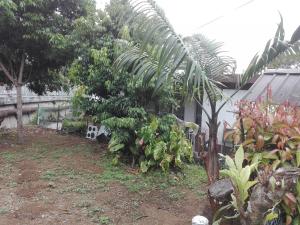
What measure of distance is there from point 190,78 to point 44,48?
18.5 feet

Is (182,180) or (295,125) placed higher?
(295,125)

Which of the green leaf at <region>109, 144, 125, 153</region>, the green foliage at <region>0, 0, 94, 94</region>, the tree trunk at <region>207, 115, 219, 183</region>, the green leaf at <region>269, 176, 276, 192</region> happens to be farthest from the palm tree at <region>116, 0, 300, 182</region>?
the green foliage at <region>0, 0, 94, 94</region>

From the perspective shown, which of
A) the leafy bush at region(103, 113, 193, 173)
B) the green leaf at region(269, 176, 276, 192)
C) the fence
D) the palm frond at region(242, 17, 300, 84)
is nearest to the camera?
the green leaf at region(269, 176, 276, 192)

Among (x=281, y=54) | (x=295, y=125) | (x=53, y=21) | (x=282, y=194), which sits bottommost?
(x=282, y=194)

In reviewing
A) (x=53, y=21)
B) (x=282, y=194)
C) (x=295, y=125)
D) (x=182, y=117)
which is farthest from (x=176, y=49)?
(x=182, y=117)

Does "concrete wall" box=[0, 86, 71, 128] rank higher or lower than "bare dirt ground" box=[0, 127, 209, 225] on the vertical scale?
higher

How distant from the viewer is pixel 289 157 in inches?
142

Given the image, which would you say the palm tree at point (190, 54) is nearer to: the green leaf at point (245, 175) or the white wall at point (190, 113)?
the green leaf at point (245, 175)

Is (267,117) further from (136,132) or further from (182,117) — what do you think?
(182,117)

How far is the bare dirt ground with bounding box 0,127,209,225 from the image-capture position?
4.61 meters

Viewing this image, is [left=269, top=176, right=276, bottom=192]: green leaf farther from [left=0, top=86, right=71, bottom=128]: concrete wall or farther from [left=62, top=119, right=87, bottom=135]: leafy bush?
[left=0, top=86, right=71, bottom=128]: concrete wall

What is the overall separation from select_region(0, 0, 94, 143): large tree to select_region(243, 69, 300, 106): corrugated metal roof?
4628 millimetres

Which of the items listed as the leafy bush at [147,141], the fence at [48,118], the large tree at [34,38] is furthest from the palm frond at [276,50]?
the fence at [48,118]

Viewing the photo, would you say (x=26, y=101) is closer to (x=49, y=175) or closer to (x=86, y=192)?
(x=49, y=175)
